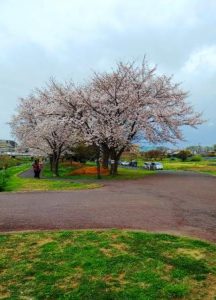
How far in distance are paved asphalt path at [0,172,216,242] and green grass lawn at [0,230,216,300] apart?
114cm

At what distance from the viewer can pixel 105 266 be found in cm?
618

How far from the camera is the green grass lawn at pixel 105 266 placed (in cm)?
524

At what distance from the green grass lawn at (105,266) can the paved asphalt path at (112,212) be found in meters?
1.14

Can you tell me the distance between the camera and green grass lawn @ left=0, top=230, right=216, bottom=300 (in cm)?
524

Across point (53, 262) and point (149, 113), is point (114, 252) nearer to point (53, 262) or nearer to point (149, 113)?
point (53, 262)

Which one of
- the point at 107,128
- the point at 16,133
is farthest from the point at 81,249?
the point at 16,133

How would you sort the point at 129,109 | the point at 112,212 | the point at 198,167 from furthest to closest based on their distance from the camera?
the point at 198,167
the point at 129,109
the point at 112,212

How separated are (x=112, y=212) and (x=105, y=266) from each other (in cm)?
506

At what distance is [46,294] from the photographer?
520 cm

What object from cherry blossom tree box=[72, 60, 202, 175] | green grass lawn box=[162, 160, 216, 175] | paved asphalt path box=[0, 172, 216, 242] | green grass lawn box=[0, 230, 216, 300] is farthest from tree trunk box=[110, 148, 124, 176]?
green grass lawn box=[0, 230, 216, 300]

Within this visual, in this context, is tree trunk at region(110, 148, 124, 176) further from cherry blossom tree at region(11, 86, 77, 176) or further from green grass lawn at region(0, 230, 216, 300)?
green grass lawn at region(0, 230, 216, 300)

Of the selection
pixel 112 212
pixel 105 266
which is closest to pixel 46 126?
pixel 112 212

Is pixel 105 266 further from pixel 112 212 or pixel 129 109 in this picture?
pixel 129 109

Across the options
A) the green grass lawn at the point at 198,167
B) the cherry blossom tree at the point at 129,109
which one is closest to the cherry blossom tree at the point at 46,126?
the cherry blossom tree at the point at 129,109
